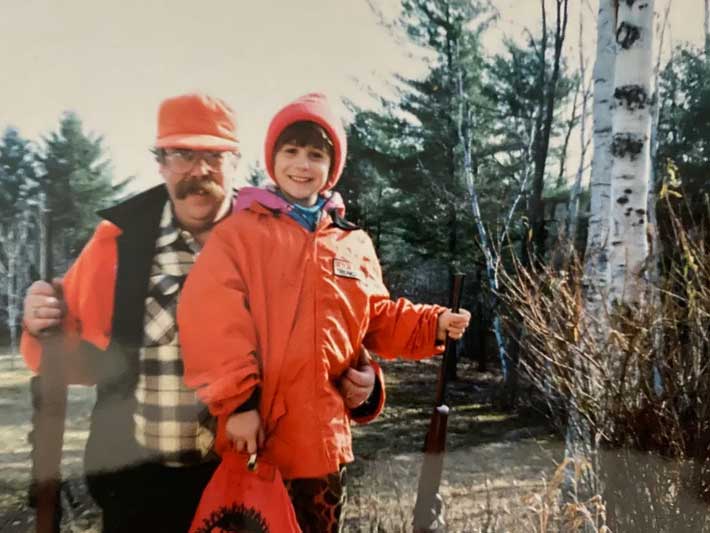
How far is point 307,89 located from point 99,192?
75 cm

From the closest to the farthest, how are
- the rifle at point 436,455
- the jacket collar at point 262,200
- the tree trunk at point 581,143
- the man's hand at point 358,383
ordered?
the jacket collar at point 262,200 < the man's hand at point 358,383 < the rifle at point 436,455 < the tree trunk at point 581,143

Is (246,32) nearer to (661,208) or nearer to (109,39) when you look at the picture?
(109,39)

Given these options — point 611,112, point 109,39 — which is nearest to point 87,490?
point 109,39

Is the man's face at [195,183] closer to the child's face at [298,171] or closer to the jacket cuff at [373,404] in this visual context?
the child's face at [298,171]

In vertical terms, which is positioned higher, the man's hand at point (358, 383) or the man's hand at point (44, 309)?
the man's hand at point (44, 309)

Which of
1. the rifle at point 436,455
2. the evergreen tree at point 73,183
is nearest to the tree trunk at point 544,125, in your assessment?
the rifle at point 436,455

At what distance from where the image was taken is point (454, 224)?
277 centimetres

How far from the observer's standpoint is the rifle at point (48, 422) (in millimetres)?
2107

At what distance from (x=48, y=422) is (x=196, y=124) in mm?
985

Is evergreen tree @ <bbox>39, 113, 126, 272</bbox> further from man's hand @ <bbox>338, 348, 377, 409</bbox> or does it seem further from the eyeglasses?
man's hand @ <bbox>338, 348, 377, 409</bbox>

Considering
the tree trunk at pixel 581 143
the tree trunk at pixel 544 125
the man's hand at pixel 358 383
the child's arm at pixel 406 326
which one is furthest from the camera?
the tree trunk at pixel 581 143

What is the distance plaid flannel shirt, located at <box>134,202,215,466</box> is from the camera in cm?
215

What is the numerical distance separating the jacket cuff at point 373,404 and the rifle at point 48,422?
35.4 inches

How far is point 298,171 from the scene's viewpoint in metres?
2.26
